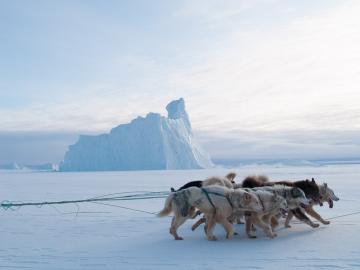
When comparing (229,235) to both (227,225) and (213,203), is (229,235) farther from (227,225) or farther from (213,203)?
(213,203)

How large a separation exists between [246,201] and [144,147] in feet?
132

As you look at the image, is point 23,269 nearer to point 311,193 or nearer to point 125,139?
point 311,193

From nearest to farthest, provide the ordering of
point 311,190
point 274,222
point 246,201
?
point 246,201 < point 274,222 < point 311,190

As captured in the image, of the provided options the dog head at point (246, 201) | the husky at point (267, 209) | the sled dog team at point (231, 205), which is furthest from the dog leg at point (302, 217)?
the dog head at point (246, 201)

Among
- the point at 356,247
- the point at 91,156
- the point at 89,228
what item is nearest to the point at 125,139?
the point at 91,156

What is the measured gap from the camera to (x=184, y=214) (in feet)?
20.0

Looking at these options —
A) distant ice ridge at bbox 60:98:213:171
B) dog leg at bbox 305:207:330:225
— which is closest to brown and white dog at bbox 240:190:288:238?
dog leg at bbox 305:207:330:225

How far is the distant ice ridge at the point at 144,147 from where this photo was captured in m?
44.7

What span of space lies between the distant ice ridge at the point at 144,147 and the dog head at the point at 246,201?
123ft

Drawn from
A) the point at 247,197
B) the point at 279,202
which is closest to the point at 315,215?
the point at 279,202

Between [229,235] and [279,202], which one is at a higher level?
[279,202]

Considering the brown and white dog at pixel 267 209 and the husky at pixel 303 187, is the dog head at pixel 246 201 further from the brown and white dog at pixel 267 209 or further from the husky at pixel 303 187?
the husky at pixel 303 187

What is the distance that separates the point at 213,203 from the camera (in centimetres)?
598

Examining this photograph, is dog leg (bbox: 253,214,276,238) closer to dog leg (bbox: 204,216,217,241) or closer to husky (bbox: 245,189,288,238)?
husky (bbox: 245,189,288,238)
